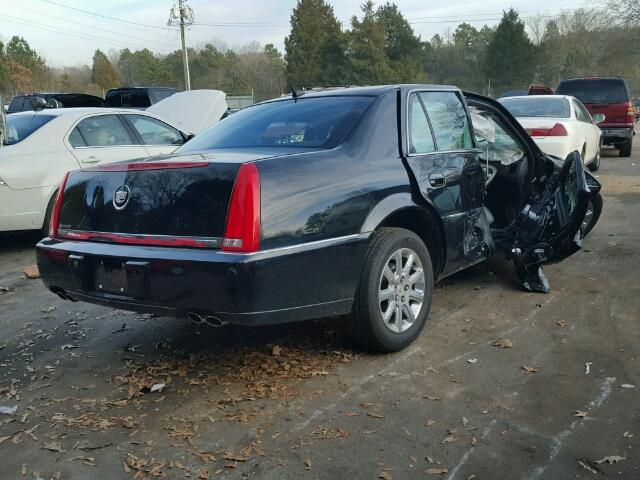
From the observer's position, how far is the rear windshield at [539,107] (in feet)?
33.7

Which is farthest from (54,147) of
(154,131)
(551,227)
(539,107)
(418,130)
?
(539,107)

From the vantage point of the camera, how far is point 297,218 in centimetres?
321

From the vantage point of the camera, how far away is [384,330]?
3699mm

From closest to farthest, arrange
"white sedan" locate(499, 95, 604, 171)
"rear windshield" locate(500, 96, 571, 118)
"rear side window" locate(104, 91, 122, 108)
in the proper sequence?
"white sedan" locate(499, 95, 604, 171), "rear windshield" locate(500, 96, 571, 118), "rear side window" locate(104, 91, 122, 108)

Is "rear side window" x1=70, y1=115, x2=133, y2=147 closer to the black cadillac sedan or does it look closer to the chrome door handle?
the black cadillac sedan

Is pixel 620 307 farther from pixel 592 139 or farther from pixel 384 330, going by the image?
pixel 592 139

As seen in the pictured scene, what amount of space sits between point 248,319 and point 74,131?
199 inches

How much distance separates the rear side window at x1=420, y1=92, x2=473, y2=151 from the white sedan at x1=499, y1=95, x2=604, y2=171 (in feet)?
15.7

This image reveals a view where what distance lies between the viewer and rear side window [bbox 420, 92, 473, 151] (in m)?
4.39

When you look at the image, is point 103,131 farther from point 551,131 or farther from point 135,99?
point 135,99

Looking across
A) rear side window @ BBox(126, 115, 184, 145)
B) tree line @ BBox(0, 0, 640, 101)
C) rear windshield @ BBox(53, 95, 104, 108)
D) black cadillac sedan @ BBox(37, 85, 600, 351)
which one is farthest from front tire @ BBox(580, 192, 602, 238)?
tree line @ BBox(0, 0, 640, 101)

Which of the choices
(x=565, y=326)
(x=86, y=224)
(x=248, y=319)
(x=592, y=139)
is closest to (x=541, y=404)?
(x=565, y=326)

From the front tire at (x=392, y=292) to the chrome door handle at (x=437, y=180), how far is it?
405 mm

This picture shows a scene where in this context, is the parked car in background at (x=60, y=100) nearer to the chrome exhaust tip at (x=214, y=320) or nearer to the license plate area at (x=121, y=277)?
the license plate area at (x=121, y=277)
